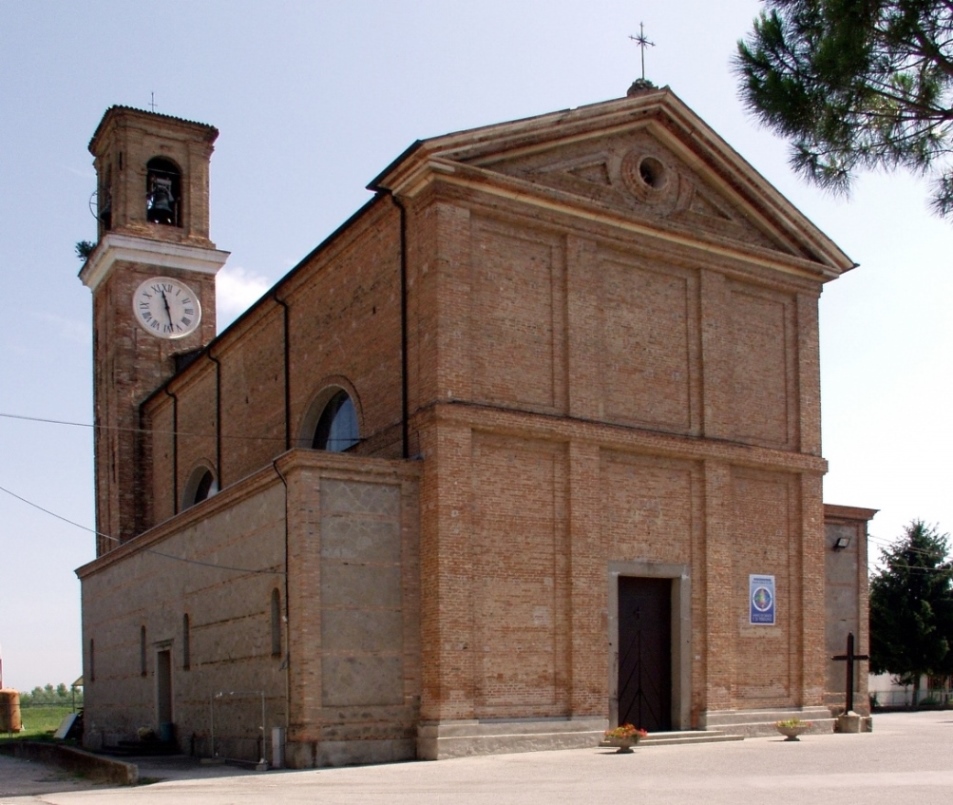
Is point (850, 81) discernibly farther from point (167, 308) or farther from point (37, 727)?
point (37, 727)

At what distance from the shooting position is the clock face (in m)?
34.5

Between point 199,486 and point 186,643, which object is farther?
point 199,486

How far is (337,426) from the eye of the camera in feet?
80.6

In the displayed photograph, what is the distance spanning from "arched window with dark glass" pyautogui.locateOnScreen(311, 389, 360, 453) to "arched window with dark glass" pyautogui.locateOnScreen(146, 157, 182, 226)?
13014mm

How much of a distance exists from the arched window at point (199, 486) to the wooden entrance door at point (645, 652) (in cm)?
1244

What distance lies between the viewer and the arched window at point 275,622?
790 inches

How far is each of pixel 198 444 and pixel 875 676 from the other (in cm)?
2646

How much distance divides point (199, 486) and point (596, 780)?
1852 cm

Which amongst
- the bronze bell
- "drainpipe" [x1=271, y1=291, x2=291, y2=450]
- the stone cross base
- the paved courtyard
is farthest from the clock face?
the stone cross base

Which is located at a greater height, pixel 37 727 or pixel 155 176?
pixel 155 176

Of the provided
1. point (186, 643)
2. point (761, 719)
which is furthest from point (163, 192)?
point (761, 719)

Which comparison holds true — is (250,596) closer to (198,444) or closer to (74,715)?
(198,444)

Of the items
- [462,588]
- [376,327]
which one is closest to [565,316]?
[376,327]

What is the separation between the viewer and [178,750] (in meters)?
24.2
